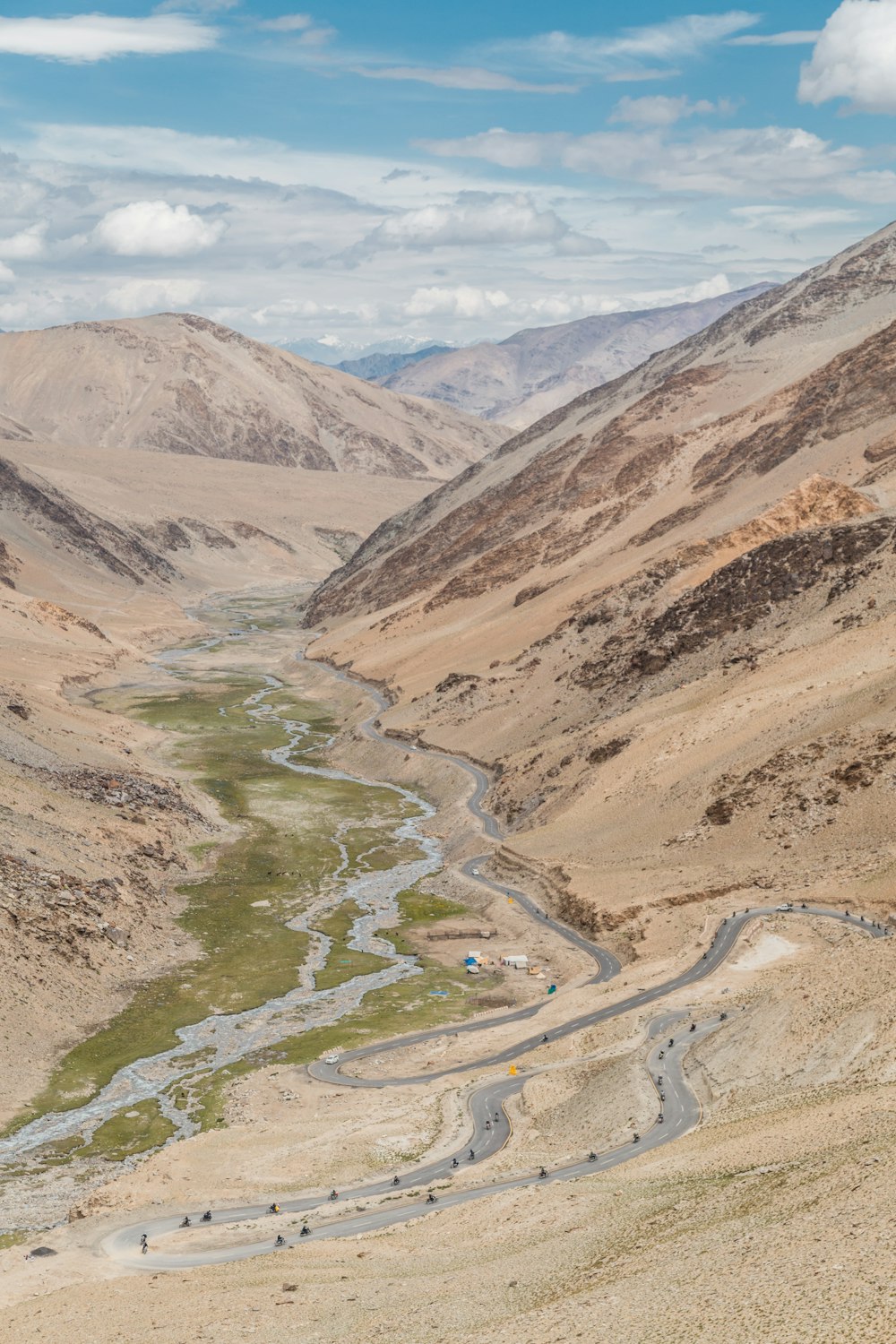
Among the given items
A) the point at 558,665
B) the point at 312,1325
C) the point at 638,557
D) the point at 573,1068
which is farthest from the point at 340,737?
the point at 312,1325

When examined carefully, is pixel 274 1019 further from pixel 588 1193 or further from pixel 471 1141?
pixel 588 1193

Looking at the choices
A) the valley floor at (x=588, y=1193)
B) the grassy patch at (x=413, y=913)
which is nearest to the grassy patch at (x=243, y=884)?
the grassy patch at (x=413, y=913)

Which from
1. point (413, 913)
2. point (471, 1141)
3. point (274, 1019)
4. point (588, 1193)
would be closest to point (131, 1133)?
point (274, 1019)

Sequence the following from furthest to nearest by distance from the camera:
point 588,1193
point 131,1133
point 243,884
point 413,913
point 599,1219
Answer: point 243,884
point 413,913
point 131,1133
point 588,1193
point 599,1219

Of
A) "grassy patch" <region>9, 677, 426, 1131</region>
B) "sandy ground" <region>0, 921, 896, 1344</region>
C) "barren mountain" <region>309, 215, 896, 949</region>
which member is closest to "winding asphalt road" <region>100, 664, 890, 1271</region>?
"sandy ground" <region>0, 921, 896, 1344</region>

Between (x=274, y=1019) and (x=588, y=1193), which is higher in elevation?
(x=588, y=1193)

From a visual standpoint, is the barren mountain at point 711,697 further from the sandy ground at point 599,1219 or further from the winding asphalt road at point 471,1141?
the sandy ground at point 599,1219

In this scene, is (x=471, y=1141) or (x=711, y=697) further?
(x=711, y=697)

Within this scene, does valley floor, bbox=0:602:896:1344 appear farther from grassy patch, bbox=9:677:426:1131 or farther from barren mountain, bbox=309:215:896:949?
barren mountain, bbox=309:215:896:949
